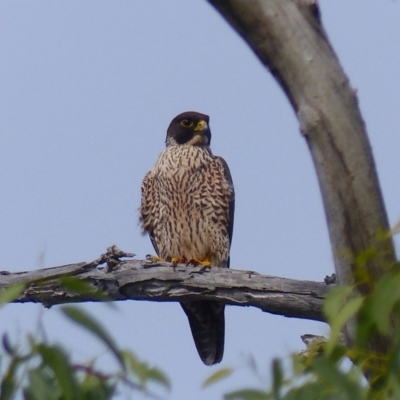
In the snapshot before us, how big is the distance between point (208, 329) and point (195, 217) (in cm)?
72

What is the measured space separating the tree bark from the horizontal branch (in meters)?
1.32

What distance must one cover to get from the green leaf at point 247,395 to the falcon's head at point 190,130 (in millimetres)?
4694

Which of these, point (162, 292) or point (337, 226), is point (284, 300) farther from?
point (337, 226)

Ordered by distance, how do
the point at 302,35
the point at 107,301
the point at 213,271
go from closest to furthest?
the point at 107,301 < the point at 302,35 < the point at 213,271

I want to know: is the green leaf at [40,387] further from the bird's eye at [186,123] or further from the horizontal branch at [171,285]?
the bird's eye at [186,123]

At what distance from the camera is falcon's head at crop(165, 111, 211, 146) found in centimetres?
678

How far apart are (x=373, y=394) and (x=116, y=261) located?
99.2 inches

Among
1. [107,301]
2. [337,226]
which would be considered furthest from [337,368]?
[337,226]

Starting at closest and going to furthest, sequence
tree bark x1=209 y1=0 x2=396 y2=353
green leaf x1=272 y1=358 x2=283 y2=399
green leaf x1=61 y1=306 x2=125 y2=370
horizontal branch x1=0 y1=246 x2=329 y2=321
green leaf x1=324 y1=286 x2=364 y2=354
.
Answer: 1. green leaf x1=61 y1=306 x2=125 y2=370
2. green leaf x1=324 y1=286 x2=364 y2=354
3. green leaf x1=272 y1=358 x2=283 y2=399
4. tree bark x1=209 y1=0 x2=396 y2=353
5. horizontal branch x1=0 y1=246 x2=329 y2=321

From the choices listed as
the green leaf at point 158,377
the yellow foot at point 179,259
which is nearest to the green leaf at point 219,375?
the green leaf at point 158,377

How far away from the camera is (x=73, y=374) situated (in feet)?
6.40

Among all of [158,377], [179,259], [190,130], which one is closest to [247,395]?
[158,377]

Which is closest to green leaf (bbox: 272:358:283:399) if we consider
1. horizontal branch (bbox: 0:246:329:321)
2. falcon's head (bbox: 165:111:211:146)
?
horizontal branch (bbox: 0:246:329:321)

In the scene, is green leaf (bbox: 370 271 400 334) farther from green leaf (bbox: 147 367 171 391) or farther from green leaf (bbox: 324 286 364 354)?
green leaf (bbox: 147 367 171 391)
